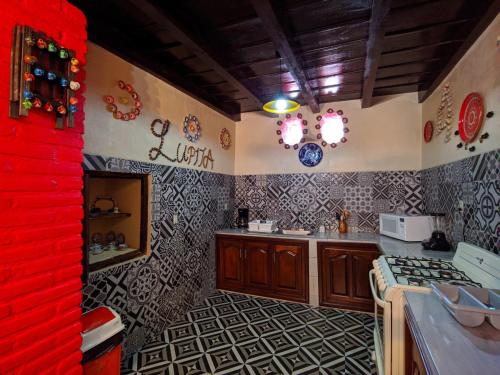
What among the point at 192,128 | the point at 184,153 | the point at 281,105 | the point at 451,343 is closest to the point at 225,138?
the point at 192,128

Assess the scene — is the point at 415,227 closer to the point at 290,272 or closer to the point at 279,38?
the point at 290,272

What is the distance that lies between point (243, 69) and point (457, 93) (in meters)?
1.90

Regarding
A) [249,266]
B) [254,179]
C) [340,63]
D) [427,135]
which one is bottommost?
[249,266]

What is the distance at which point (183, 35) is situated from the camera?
1.74 meters

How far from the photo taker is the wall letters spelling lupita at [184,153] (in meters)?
2.32

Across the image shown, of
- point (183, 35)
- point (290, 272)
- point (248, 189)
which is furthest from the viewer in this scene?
point (248, 189)

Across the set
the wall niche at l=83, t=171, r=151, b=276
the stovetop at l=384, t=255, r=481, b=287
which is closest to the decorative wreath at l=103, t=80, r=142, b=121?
the wall niche at l=83, t=171, r=151, b=276

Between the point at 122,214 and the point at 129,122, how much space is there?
79cm

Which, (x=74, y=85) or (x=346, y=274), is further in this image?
(x=346, y=274)

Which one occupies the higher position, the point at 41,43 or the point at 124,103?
the point at 124,103

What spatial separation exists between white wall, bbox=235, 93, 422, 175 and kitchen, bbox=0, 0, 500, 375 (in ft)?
0.07

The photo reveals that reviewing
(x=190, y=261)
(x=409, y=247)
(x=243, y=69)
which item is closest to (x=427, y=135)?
(x=409, y=247)

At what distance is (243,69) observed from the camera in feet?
8.19

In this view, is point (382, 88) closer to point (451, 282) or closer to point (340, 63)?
point (340, 63)
